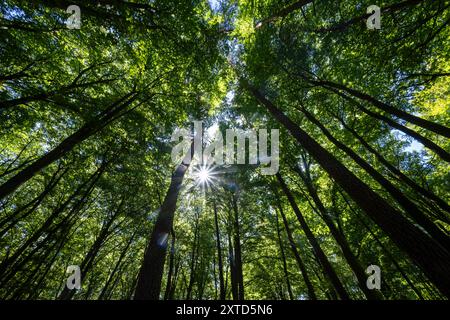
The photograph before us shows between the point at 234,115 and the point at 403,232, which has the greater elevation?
the point at 234,115

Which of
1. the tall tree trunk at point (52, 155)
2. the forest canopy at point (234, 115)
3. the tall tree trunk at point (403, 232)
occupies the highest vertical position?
the forest canopy at point (234, 115)

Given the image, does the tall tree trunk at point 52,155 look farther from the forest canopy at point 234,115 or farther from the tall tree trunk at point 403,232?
the tall tree trunk at point 403,232

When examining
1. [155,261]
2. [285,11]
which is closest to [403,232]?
[155,261]

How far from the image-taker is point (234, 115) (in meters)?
14.4

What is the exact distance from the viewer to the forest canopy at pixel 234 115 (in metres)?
5.96

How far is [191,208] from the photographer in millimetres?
16688

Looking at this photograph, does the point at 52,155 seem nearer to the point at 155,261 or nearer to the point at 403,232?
the point at 155,261

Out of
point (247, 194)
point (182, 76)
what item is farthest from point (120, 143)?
point (247, 194)

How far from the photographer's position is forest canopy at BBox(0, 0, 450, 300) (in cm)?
596

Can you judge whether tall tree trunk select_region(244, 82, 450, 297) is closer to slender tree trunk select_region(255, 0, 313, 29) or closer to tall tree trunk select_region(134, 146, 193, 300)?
tall tree trunk select_region(134, 146, 193, 300)

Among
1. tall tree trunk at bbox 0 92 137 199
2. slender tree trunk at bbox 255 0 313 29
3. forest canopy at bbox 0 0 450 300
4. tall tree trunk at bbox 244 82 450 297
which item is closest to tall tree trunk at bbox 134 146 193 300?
forest canopy at bbox 0 0 450 300

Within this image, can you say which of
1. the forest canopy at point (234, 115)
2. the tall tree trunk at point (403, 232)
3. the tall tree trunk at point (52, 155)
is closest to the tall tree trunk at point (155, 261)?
the forest canopy at point (234, 115)
